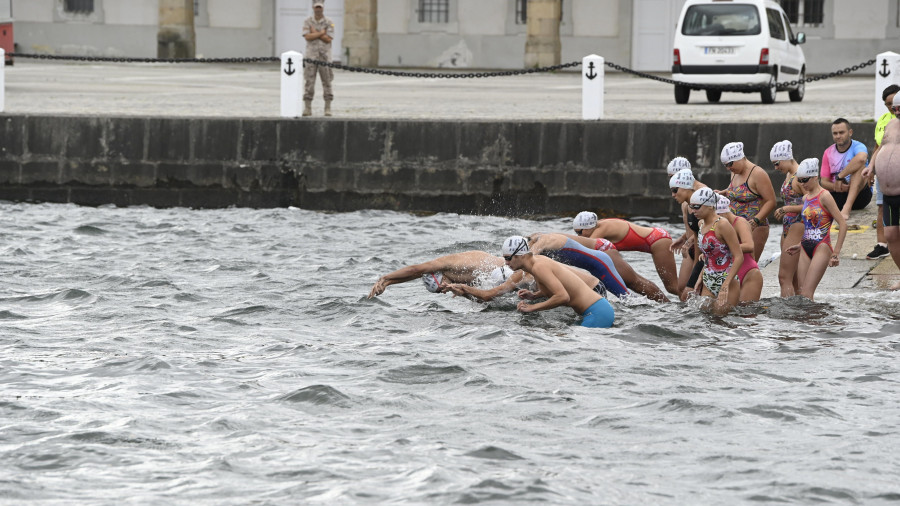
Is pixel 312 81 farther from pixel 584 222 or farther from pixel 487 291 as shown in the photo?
pixel 487 291

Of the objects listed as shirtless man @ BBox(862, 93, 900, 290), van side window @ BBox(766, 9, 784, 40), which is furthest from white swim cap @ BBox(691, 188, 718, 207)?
van side window @ BBox(766, 9, 784, 40)

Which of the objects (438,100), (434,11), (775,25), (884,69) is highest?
(434,11)

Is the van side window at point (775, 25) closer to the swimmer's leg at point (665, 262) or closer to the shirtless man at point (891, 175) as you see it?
the swimmer's leg at point (665, 262)

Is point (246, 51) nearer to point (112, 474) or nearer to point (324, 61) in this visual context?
point (324, 61)

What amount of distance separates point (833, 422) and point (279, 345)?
14.0 feet

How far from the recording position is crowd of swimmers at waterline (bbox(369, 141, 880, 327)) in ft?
37.7

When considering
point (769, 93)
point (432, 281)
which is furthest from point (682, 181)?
point (769, 93)

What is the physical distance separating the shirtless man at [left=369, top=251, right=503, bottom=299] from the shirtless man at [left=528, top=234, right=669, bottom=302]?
41 cm

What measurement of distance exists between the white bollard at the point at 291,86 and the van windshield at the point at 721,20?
8.34 m

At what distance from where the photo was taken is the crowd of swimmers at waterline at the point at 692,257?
1148cm

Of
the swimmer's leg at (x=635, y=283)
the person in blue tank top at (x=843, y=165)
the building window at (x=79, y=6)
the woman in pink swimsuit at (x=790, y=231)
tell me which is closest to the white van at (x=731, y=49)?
the person in blue tank top at (x=843, y=165)

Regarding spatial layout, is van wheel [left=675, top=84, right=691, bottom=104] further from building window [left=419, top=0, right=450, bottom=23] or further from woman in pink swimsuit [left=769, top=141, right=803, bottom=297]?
building window [left=419, top=0, right=450, bottom=23]

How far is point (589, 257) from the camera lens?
487 inches

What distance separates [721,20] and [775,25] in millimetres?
1257
